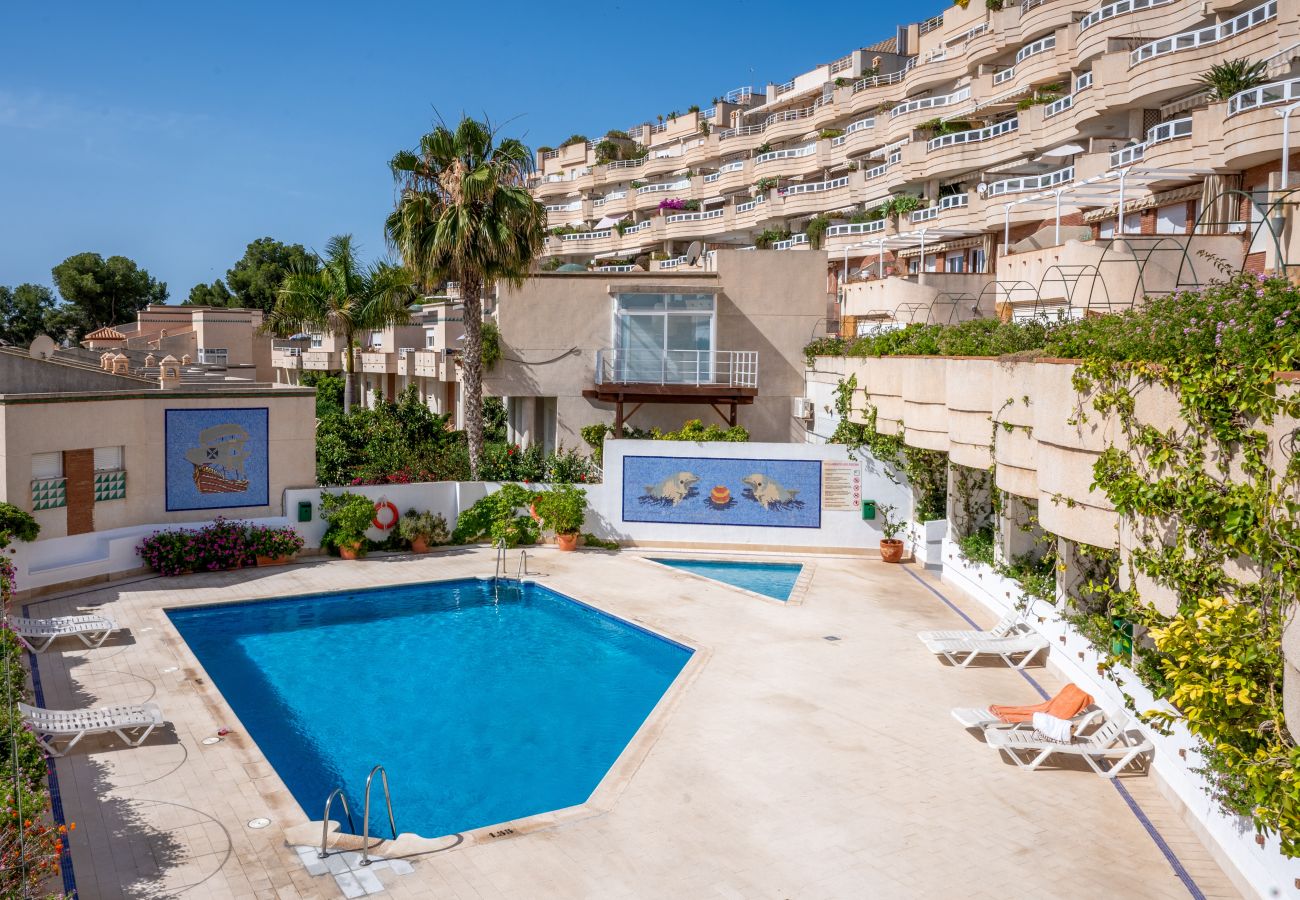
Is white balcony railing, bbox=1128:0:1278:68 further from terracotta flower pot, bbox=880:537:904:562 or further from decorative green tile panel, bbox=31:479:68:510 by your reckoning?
decorative green tile panel, bbox=31:479:68:510

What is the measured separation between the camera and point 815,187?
179 feet

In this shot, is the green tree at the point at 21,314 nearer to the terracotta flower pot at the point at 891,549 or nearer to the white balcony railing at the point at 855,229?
the white balcony railing at the point at 855,229

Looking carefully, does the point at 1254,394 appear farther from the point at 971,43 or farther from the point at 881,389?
the point at 971,43

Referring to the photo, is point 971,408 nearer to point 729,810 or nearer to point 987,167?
point 729,810

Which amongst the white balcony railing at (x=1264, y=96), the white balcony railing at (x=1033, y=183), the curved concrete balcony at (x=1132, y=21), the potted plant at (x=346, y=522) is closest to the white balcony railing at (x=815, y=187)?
the white balcony railing at (x=1033, y=183)

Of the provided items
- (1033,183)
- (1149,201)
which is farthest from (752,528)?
(1033,183)

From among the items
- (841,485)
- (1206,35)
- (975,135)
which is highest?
(975,135)

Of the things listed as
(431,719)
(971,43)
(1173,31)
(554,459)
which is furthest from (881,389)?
(971,43)

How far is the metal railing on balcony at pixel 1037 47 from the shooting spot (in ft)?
133

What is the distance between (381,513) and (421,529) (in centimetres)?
100

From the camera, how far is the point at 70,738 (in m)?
12.3

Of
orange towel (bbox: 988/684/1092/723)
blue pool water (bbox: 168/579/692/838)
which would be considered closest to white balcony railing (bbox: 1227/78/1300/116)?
orange towel (bbox: 988/684/1092/723)

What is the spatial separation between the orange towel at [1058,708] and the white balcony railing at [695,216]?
49871mm

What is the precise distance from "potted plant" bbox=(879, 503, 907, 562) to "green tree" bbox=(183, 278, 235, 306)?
63.6 m
